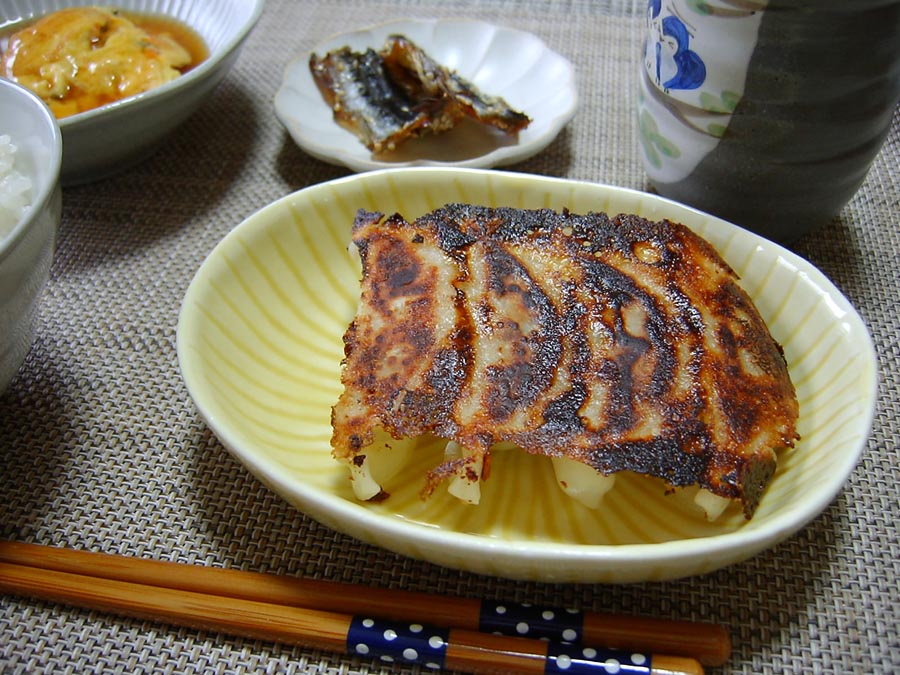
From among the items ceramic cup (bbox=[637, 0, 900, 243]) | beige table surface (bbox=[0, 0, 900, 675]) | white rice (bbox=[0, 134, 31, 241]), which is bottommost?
beige table surface (bbox=[0, 0, 900, 675])

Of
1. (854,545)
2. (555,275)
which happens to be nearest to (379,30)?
(555,275)

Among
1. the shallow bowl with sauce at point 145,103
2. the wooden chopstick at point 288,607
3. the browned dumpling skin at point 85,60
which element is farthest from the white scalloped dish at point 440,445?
the browned dumpling skin at point 85,60

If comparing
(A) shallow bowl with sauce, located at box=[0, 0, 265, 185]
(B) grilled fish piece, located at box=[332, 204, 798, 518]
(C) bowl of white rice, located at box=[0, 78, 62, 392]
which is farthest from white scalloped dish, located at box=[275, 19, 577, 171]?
(C) bowl of white rice, located at box=[0, 78, 62, 392]

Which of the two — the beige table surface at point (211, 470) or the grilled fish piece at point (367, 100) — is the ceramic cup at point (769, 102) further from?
the grilled fish piece at point (367, 100)

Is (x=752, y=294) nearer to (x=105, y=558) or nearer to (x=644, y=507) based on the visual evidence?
(x=644, y=507)

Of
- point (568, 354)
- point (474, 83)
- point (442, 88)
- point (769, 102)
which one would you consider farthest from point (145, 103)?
point (769, 102)

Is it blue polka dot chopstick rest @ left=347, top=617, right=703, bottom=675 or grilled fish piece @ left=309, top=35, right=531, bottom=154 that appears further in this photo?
grilled fish piece @ left=309, top=35, right=531, bottom=154

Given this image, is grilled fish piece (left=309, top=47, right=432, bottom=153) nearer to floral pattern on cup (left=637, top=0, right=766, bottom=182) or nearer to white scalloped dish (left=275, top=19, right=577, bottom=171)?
white scalloped dish (left=275, top=19, right=577, bottom=171)
